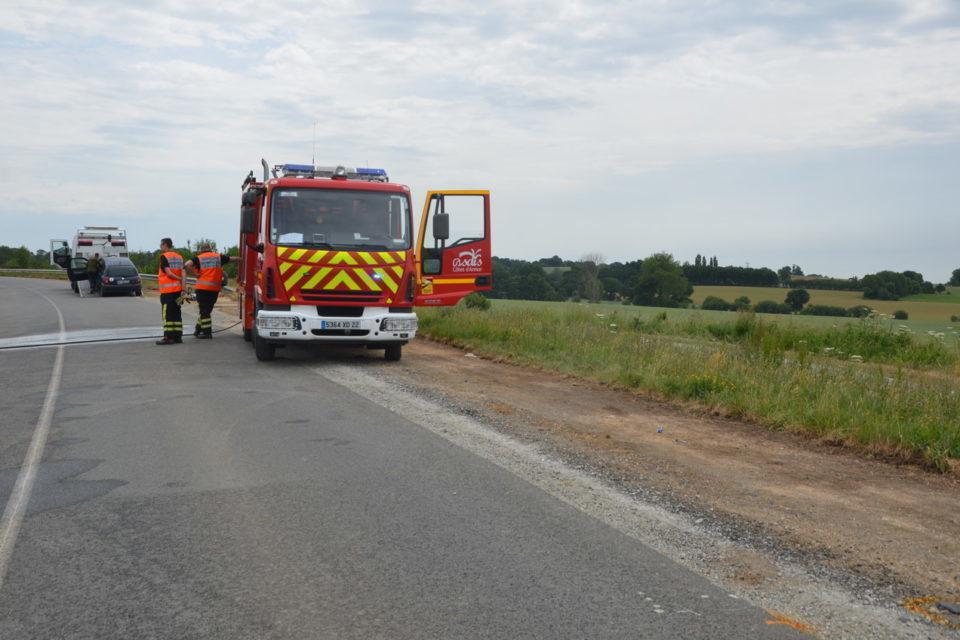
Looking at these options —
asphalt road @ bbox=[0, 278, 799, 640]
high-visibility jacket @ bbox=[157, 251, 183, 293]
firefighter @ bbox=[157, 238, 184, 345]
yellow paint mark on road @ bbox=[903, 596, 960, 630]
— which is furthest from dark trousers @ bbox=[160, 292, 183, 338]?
yellow paint mark on road @ bbox=[903, 596, 960, 630]

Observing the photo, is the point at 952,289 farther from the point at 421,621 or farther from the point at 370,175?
the point at 421,621

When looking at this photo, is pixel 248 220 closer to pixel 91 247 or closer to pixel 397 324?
pixel 397 324

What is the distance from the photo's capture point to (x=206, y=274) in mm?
16172

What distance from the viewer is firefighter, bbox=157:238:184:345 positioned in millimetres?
15242

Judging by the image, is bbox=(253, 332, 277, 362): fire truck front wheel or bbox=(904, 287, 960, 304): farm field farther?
bbox=(904, 287, 960, 304): farm field

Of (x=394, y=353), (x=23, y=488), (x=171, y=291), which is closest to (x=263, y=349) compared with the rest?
(x=394, y=353)

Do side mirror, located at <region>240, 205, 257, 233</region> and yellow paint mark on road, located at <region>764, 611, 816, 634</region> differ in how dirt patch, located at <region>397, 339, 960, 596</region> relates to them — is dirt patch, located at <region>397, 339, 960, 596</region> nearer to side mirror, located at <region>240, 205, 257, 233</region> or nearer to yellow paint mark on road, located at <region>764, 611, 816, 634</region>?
yellow paint mark on road, located at <region>764, 611, 816, 634</region>

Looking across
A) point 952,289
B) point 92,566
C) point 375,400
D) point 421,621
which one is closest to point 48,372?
point 375,400

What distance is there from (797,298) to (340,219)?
102 feet

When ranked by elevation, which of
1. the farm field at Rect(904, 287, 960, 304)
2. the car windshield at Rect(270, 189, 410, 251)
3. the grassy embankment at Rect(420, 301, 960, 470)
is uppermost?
the car windshield at Rect(270, 189, 410, 251)

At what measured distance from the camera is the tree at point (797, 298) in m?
36.7

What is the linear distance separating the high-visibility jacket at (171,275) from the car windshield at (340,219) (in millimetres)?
3663

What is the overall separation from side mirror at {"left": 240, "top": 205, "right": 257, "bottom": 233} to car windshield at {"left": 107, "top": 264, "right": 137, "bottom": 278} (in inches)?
1003

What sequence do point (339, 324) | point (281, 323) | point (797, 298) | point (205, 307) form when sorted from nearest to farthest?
point (281, 323) < point (339, 324) < point (205, 307) < point (797, 298)
